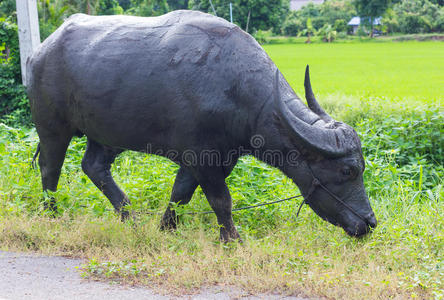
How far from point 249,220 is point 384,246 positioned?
49.9 inches

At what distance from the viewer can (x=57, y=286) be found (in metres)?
3.47

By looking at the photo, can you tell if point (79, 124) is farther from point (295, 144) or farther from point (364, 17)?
point (364, 17)

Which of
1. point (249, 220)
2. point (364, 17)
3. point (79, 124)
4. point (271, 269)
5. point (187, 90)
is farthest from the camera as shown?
point (364, 17)

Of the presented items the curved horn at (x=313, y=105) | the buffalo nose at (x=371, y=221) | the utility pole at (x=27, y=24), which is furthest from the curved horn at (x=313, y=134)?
the utility pole at (x=27, y=24)

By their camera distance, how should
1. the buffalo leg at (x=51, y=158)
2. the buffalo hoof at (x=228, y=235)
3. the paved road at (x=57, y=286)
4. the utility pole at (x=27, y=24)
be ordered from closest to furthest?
the paved road at (x=57, y=286) → the buffalo hoof at (x=228, y=235) → the buffalo leg at (x=51, y=158) → the utility pole at (x=27, y=24)

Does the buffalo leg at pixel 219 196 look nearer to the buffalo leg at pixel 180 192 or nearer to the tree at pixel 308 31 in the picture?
the buffalo leg at pixel 180 192

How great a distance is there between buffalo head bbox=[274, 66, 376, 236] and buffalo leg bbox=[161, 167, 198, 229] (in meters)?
0.97

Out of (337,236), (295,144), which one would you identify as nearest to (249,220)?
(337,236)

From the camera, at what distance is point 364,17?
54875mm

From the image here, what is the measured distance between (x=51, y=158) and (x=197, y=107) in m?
1.70

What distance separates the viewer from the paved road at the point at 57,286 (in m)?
3.30

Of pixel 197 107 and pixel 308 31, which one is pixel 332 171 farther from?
pixel 308 31

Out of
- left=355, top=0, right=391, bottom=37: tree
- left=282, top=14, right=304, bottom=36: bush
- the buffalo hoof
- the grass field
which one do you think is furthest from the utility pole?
left=282, top=14, right=304, bottom=36: bush

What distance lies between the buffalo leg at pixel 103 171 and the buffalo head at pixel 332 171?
5.64 feet
